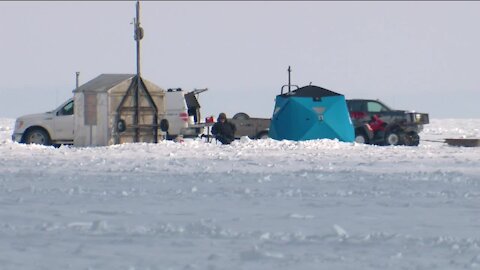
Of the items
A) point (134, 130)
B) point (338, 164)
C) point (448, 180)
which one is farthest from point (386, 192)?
point (134, 130)

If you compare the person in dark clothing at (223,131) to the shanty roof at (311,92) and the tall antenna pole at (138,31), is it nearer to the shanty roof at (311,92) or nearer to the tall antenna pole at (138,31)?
the tall antenna pole at (138,31)

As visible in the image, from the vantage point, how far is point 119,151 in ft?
92.7

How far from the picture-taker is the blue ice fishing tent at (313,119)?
35719 mm

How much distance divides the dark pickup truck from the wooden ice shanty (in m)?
7.56

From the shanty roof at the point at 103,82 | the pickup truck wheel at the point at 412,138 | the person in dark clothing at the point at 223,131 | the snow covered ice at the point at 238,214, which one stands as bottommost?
the snow covered ice at the point at 238,214

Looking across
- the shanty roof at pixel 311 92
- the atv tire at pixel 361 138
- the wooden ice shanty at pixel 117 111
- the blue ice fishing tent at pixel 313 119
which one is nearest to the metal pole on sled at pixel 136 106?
the wooden ice shanty at pixel 117 111

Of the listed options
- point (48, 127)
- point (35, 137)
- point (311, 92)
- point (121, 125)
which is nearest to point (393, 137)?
point (311, 92)

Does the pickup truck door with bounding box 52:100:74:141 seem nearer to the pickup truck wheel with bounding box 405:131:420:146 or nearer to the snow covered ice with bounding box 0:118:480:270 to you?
the snow covered ice with bounding box 0:118:480:270

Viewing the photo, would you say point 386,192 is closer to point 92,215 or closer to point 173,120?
point 92,215

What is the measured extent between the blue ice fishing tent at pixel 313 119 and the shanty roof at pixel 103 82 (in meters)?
5.51

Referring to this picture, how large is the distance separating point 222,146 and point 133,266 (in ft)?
69.3

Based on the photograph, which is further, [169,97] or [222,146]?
[169,97]

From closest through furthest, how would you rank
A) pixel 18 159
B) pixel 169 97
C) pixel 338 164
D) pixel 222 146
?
1. pixel 338 164
2. pixel 18 159
3. pixel 222 146
4. pixel 169 97

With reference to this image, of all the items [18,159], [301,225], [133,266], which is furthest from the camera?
[18,159]
